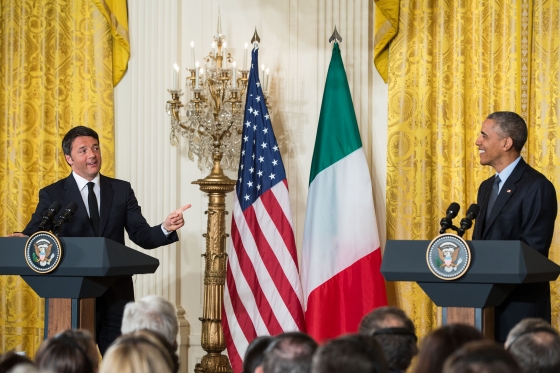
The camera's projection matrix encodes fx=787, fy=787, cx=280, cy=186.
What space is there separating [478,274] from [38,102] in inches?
162

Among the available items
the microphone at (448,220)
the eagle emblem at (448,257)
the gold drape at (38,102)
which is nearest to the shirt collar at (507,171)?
the microphone at (448,220)

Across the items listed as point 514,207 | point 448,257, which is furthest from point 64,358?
point 514,207

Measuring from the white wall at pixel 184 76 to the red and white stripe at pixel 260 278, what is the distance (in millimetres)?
612

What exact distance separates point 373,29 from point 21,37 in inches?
112

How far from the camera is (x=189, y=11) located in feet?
20.7

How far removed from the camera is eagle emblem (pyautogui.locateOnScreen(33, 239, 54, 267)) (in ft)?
12.4

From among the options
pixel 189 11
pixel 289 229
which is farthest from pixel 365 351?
pixel 189 11

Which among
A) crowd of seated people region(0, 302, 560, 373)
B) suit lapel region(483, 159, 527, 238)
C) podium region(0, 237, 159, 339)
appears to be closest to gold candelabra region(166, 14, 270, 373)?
podium region(0, 237, 159, 339)

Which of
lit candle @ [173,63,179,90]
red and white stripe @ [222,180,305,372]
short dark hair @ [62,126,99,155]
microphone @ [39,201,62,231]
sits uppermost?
lit candle @ [173,63,179,90]

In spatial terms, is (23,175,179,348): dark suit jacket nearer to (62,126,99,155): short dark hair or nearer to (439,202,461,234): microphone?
(62,126,99,155): short dark hair

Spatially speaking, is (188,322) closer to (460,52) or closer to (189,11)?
(189,11)

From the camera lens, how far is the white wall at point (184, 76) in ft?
20.3

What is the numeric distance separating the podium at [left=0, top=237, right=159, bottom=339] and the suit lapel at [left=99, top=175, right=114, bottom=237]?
2.04 feet

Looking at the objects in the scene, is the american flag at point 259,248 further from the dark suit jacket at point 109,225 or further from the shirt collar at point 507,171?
the shirt collar at point 507,171
